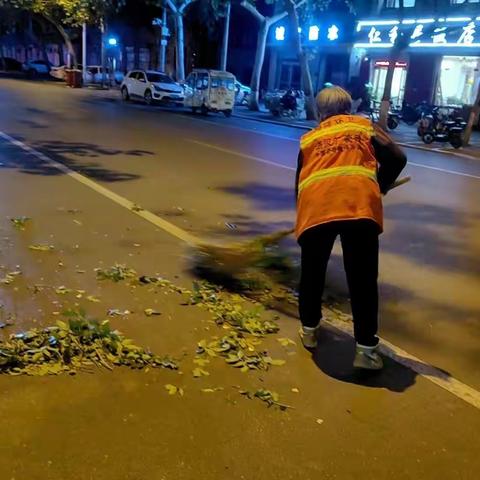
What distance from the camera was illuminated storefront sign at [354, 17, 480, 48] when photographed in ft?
79.8

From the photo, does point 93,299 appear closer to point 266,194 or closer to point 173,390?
point 173,390

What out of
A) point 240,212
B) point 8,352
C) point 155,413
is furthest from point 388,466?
point 240,212

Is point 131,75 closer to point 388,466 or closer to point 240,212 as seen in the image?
point 240,212

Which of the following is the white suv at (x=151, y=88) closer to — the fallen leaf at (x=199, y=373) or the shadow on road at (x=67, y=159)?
the shadow on road at (x=67, y=159)

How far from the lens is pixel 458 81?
29.7m

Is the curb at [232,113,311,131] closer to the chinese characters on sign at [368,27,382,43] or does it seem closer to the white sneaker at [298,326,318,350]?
the chinese characters on sign at [368,27,382,43]

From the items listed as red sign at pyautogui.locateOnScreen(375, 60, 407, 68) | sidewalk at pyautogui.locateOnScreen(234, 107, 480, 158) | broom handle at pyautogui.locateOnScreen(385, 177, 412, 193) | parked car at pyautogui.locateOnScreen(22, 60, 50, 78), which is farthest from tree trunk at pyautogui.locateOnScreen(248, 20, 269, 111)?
parked car at pyautogui.locateOnScreen(22, 60, 50, 78)

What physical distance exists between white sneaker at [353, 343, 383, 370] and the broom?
70.8 inches

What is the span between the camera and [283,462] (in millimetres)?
2936

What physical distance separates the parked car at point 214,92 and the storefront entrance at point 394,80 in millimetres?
9056

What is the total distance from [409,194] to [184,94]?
21285 mm

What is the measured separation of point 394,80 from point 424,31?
10839mm

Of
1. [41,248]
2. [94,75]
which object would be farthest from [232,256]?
[94,75]

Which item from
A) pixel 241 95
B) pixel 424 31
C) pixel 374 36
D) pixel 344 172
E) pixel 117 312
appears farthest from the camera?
pixel 241 95
